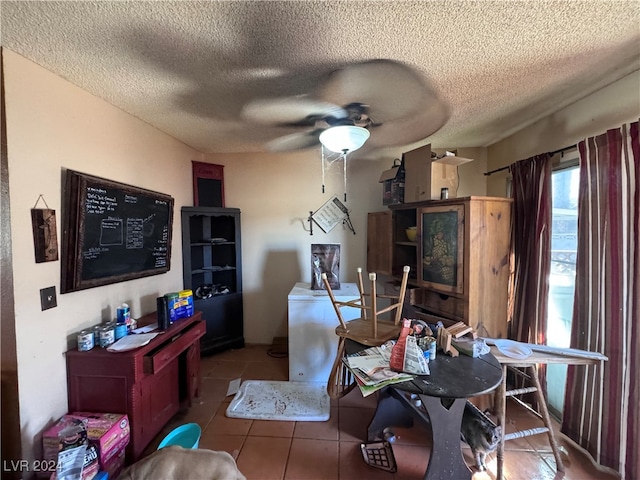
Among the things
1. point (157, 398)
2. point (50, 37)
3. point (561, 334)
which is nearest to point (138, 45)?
point (50, 37)

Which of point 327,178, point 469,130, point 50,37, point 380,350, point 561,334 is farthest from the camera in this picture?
point 327,178

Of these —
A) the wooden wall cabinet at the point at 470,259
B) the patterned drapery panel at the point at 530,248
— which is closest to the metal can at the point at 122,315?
the wooden wall cabinet at the point at 470,259

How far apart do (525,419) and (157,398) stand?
8.57 ft

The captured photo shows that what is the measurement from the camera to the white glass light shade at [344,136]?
5.36ft

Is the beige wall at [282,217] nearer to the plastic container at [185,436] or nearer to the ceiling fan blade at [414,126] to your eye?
the ceiling fan blade at [414,126]

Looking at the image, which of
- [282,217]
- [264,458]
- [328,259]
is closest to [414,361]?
[264,458]

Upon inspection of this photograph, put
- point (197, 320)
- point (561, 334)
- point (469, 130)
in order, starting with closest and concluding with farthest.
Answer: point (561, 334) → point (197, 320) → point (469, 130)

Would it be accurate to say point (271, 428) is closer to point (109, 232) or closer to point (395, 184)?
Answer: point (109, 232)

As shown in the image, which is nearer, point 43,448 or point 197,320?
point 43,448

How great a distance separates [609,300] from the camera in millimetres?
1451

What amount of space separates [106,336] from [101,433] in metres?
0.50

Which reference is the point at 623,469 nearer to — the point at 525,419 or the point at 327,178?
the point at 525,419

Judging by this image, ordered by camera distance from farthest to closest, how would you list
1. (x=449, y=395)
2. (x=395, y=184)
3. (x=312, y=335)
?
Result: (x=395, y=184) < (x=312, y=335) < (x=449, y=395)

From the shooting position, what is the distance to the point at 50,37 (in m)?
1.17
